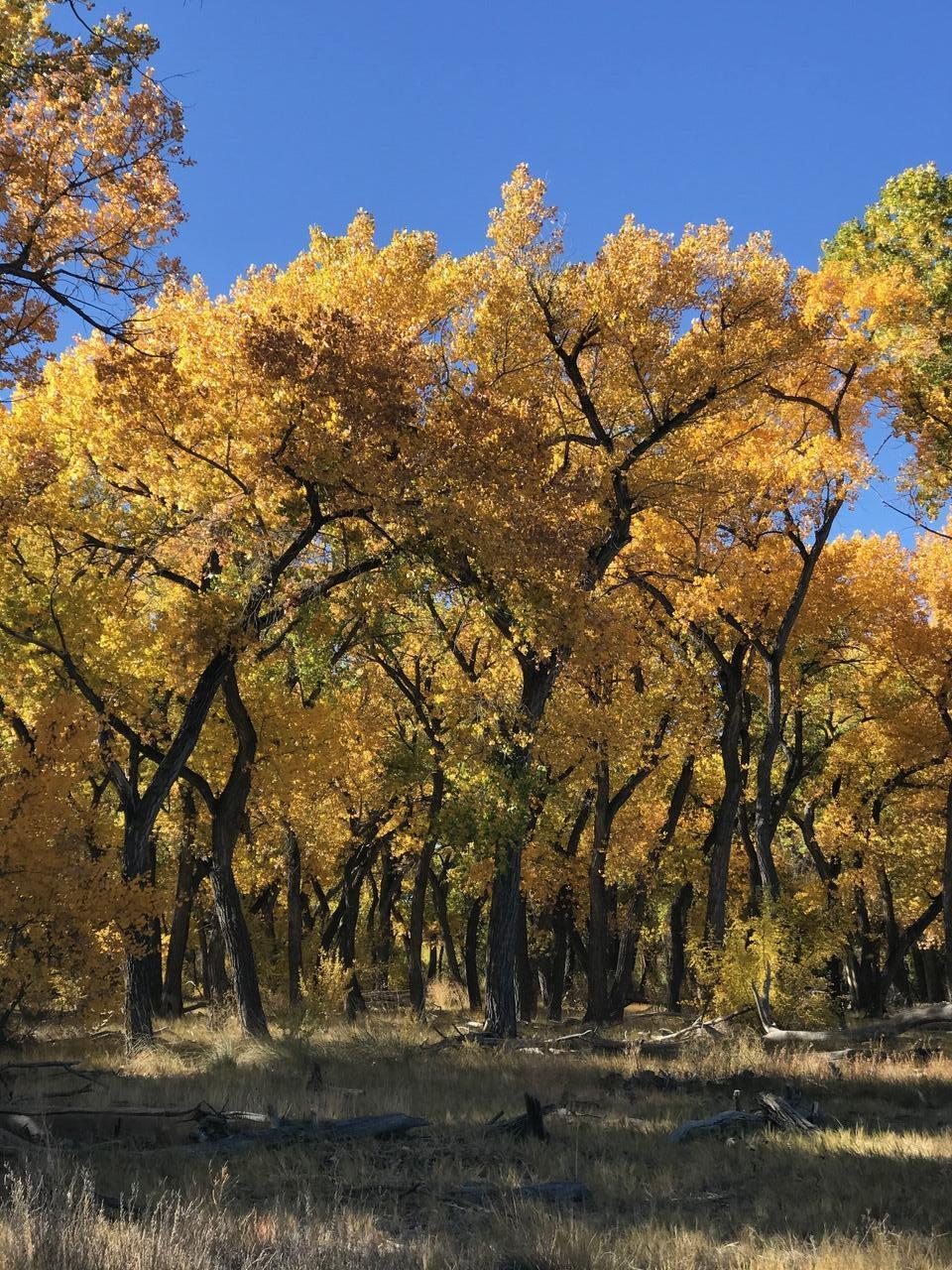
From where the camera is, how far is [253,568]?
48.7 feet

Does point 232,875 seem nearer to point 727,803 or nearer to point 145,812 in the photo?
point 145,812

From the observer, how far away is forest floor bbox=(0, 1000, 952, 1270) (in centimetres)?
562

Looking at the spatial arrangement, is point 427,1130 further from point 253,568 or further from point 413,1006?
point 413,1006

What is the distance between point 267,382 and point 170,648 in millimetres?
4945

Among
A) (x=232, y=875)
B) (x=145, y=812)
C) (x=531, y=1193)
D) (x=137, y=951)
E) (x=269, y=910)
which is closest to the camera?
(x=531, y=1193)

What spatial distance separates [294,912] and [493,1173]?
1702cm

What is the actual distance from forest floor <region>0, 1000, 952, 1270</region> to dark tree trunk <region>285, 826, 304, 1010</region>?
897 centimetres

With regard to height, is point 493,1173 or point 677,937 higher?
point 677,937

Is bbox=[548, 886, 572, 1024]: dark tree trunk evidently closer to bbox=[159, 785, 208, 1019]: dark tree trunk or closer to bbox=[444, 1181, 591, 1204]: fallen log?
bbox=[159, 785, 208, 1019]: dark tree trunk

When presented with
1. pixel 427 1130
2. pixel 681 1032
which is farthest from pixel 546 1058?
pixel 427 1130

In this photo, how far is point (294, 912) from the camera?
24375 millimetres

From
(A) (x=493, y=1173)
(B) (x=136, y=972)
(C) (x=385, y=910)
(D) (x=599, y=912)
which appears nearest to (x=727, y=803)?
(D) (x=599, y=912)

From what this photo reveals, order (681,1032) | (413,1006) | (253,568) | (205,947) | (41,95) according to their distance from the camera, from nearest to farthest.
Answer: (41,95), (253,568), (681,1032), (413,1006), (205,947)

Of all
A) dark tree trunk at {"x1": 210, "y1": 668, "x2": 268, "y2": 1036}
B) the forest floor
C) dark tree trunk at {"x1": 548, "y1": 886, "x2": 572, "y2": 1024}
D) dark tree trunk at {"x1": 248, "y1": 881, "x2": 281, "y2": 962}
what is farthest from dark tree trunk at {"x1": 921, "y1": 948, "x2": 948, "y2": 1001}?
dark tree trunk at {"x1": 210, "y1": 668, "x2": 268, "y2": 1036}
